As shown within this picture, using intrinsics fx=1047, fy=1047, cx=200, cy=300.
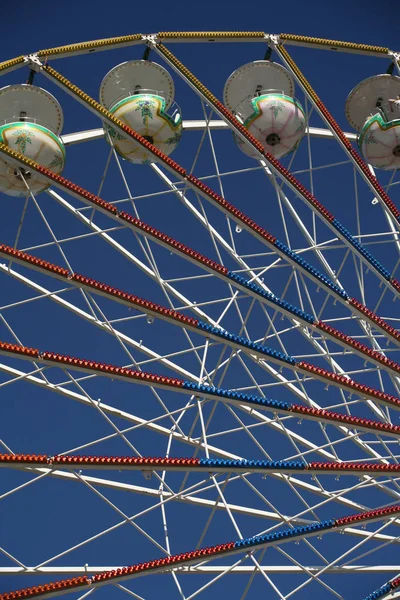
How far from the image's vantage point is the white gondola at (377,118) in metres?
19.9

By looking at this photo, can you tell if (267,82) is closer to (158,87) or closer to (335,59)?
(158,87)

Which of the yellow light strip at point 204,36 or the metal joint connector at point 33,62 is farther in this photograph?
the yellow light strip at point 204,36

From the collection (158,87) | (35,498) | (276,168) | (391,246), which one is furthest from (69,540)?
(276,168)

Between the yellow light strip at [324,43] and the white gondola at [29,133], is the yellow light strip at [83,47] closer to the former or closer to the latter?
the white gondola at [29,133]

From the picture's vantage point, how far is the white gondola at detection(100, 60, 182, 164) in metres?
18.9

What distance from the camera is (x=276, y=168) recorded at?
55.5 ft

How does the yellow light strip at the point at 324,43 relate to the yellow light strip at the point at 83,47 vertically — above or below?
above

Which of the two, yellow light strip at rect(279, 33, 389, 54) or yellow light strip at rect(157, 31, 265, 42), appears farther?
yellow light strip at rect(279, 33, 389, 54)

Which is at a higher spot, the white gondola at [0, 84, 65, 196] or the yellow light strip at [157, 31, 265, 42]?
the yellow light strip at [157, 31, 265, 42]

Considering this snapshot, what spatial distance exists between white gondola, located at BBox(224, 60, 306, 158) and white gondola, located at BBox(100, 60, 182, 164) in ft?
4.33

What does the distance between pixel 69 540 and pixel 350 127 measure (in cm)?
1546

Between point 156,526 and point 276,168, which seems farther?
point 156,526

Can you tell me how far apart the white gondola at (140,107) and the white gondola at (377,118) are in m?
3.74

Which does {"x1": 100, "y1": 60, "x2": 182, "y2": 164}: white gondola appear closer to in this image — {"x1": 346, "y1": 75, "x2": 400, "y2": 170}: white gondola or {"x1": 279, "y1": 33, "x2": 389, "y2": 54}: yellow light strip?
{"x1": 279, "y1": 33, "x2": 389, "y2": 54}: yellow light strip
